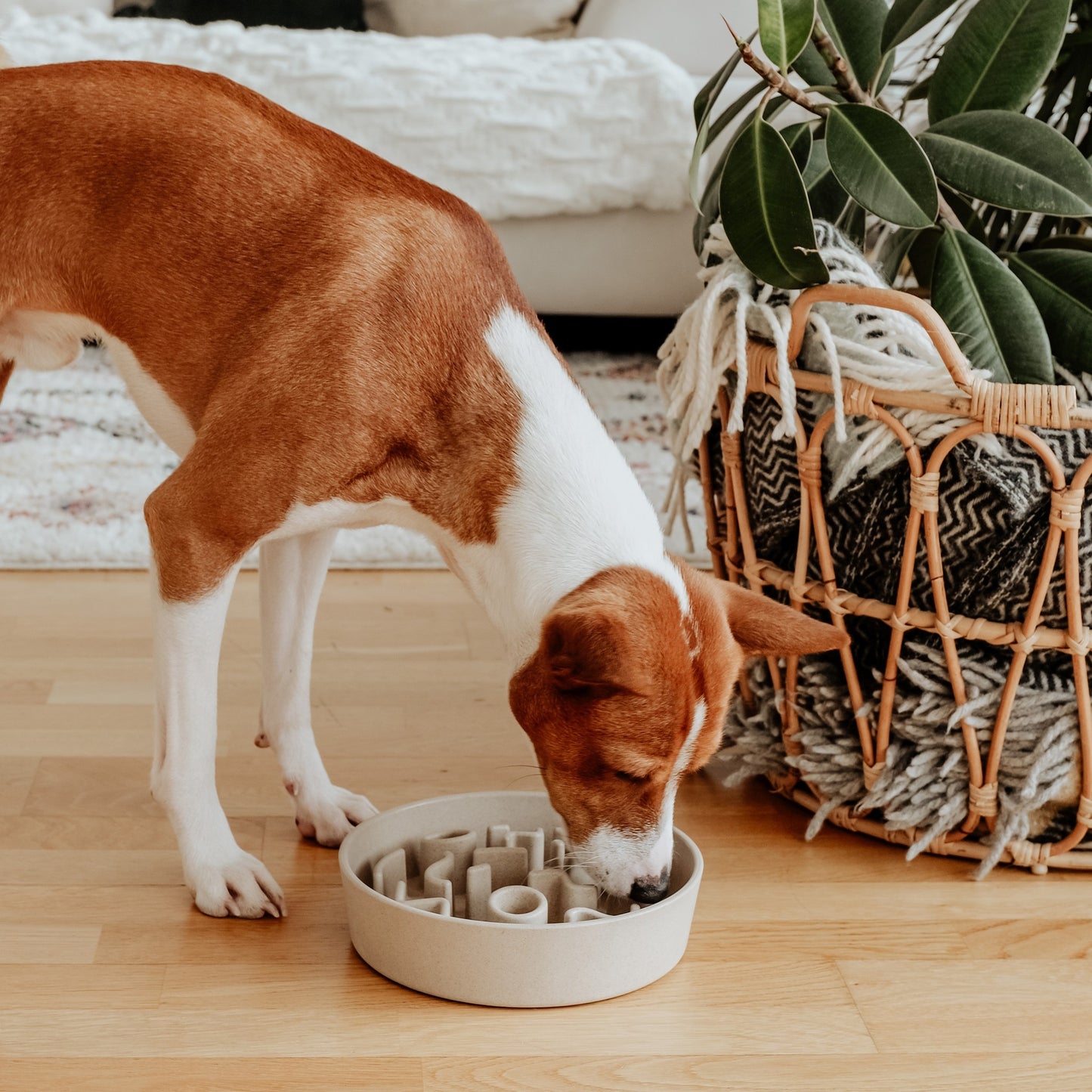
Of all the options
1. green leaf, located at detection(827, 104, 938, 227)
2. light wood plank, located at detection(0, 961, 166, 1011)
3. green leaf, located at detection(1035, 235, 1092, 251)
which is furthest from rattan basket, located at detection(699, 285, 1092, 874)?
light wood plank, located at detection(0, 961, 166, 1011)

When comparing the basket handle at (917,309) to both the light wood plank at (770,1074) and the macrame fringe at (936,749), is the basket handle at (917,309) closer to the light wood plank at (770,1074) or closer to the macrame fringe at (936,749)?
the macrame fringe at (936,749)

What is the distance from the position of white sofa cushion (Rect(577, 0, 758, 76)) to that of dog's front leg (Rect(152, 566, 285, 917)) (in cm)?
246

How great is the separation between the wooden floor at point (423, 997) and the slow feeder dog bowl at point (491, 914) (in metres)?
0.03

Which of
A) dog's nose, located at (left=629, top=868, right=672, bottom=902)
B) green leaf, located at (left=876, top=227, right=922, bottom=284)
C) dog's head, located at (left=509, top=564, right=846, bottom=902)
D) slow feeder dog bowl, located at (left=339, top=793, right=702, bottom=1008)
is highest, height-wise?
green leaf, located at (left=876, top=227, right=922, bottom=284)

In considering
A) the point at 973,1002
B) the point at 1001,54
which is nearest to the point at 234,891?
the point at 973,1002

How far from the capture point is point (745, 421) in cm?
154

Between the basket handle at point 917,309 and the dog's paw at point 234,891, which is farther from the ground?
the basket handle at point 917,309

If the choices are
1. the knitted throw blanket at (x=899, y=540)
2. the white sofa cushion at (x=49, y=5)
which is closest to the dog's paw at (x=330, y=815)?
the knitted throw blanket at (x=899, y=540)

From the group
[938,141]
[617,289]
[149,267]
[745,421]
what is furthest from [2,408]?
[938,141]

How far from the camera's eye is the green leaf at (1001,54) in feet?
4.82

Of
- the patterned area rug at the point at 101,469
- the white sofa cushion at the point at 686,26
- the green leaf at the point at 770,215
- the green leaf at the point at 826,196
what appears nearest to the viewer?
the green leaf at the point at 770,215

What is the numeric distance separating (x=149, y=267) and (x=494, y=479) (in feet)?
1.30

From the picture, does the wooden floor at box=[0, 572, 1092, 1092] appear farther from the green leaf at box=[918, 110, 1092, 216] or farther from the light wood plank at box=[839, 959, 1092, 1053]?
the green leaf at box=[918, 110, 1092, 216]

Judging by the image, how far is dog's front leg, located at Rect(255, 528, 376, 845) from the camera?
4.84ft
